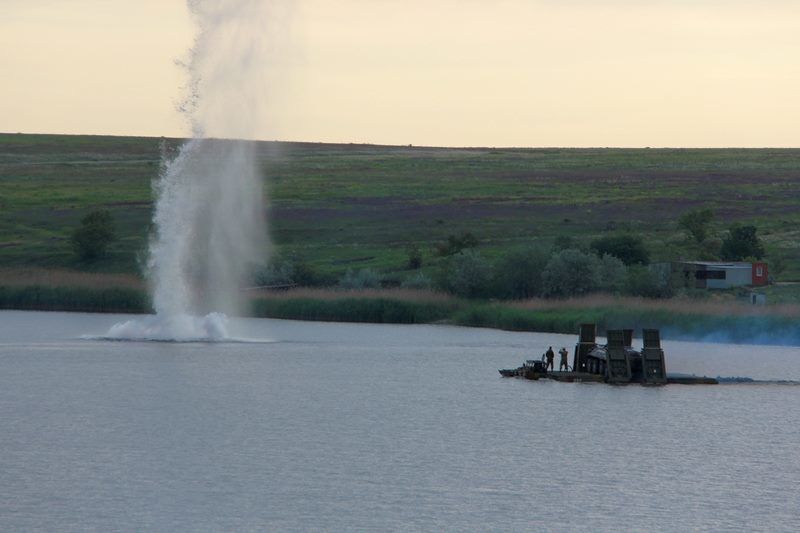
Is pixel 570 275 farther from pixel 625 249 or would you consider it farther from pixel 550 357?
pixel 550 357

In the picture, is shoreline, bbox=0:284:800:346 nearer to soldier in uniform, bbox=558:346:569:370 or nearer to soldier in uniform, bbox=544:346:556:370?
soldier in uniform, bbox=558:346:569:370

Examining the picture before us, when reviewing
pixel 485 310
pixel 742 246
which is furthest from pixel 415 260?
pixel 485 310

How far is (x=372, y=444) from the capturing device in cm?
4819

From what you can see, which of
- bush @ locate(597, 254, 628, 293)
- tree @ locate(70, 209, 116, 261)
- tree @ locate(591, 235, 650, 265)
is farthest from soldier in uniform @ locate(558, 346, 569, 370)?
tree @ locate(70, 209, 116, 261)

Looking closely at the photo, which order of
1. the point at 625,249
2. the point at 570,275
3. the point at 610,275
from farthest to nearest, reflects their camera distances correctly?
the point at 625,249, the point at 610,275, the point at 570,275

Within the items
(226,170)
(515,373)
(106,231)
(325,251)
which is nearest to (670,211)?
(325,251)

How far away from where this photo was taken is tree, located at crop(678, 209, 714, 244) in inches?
5866

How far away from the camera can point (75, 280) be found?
11744 cm

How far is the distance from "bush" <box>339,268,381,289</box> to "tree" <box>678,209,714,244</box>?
39651mm

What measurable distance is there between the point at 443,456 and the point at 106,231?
105 m

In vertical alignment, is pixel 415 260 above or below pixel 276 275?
above

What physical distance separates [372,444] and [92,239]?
101 m

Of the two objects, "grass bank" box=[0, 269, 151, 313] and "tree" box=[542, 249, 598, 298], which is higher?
"tree" box=[542, 249, 598, 298]

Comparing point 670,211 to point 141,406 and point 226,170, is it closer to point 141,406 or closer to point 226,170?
point 226,170
